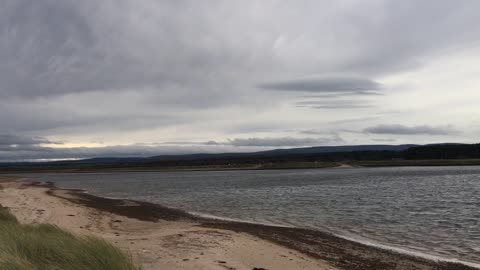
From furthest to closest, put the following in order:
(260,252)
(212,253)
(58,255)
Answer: (260,252) → (212,253) → (58,255)

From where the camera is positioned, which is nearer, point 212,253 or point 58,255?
point 58,255

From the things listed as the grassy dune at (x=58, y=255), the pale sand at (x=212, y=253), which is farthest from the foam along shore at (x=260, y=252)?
the grassy dune at (x=58, y=255)

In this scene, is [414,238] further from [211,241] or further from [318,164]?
[318,164]

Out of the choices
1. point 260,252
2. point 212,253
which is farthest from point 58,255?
point 260,252

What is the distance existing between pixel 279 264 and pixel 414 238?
26.4 feet

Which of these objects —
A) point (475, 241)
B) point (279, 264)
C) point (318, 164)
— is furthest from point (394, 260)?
point (318, 164)

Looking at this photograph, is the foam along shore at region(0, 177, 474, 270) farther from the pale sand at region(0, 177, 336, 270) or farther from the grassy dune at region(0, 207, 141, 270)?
the grassy dune at region(0, 207, 141, 270)

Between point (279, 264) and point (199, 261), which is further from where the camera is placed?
point (279, 264)

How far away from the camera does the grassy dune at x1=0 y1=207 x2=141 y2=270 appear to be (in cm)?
734

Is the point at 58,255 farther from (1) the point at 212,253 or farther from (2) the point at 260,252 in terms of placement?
(2) the point at 260,252

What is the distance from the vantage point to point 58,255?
26.7ft

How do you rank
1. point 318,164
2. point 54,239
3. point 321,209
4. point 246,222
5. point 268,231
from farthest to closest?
point 318,164, point 321,209, point 246,222, point 268,231, point 54,239

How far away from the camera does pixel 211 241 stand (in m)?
13.9

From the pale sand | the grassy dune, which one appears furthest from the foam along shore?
the grassy dune
